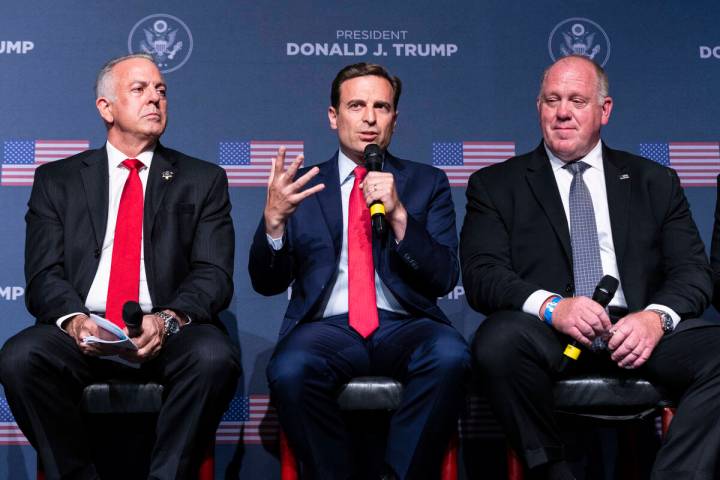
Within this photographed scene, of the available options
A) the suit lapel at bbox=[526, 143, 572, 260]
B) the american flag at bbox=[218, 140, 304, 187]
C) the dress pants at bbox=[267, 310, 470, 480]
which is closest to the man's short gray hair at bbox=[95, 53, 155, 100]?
the american flag at bbox=[218, 140, 304, 187]

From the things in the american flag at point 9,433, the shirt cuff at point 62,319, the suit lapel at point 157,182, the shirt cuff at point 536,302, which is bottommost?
the american flag at point 9,433

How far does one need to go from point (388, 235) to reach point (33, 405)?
1.21 m

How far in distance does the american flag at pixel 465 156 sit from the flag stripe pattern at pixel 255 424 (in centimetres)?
94

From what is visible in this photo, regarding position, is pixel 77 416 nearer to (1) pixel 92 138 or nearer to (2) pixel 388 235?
(2) pixel 388 235

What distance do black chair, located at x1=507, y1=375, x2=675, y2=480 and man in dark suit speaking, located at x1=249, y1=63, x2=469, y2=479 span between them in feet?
0.99

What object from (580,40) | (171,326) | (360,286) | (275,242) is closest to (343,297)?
(360,286)

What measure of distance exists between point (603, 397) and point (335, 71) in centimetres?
188

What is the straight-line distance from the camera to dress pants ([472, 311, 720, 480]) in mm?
2582

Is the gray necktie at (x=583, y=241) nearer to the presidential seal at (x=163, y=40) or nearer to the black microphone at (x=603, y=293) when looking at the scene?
the black microphone at (x=603, y=293)

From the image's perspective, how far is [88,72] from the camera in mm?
4000

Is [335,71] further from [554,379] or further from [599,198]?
[554,379]

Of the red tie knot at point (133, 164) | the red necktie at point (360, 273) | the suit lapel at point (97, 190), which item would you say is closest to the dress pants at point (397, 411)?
the red necktie at point (360, 273)

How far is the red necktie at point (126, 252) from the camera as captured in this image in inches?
122

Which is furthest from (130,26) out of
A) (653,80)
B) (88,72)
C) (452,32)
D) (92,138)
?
(653,80)
